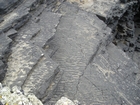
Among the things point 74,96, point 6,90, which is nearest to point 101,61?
point 74,96

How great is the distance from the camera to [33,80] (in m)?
4.70

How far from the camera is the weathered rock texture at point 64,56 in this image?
4.90m

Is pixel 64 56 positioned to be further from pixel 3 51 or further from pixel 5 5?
pixel 5 5

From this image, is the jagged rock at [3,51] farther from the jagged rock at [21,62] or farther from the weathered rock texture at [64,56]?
the jagged rock at [21,62]

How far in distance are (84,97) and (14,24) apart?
9.40 ft

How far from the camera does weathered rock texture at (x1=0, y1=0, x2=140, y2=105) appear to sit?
4.90 meters

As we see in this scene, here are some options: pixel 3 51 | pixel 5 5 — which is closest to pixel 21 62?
pixel 3 51

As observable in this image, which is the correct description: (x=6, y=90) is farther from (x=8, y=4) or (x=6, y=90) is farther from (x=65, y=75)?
(x=8, y=4)

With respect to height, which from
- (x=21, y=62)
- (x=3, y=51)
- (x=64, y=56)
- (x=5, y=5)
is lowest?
(x=64, y=56)

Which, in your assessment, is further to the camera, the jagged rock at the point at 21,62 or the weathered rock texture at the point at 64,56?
the weathered rock texture at the point at 64,56

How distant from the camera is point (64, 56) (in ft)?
20.7

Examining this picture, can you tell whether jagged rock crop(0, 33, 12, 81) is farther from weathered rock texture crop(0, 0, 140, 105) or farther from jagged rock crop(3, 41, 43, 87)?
jagged rock crop(3, 41, 43, 87)

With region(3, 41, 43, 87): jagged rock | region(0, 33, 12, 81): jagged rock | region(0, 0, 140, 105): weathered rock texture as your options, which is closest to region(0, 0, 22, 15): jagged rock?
region(0, 0, 140, 105): weathered rock texture

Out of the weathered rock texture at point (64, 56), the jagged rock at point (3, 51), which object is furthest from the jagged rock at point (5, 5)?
the jagged rock at point (3, 51)
